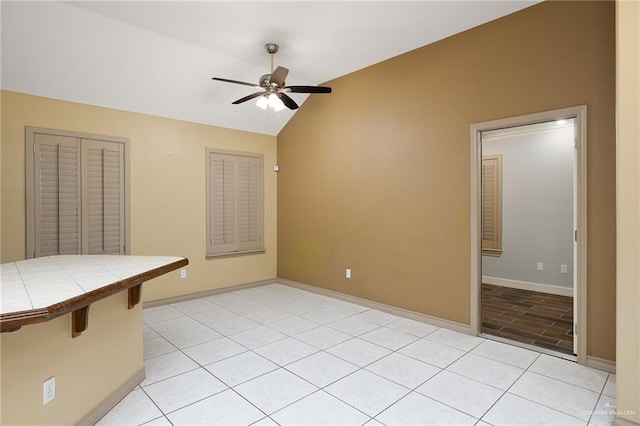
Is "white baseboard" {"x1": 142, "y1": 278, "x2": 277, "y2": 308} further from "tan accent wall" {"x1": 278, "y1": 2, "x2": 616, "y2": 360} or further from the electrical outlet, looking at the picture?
the electrical outlet

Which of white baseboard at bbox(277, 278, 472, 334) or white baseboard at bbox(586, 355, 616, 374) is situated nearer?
white baseboard at bbox(586, 355, 616, 374)

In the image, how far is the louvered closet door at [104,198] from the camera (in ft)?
13.6

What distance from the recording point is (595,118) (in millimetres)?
2840

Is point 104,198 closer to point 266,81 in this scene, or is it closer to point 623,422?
point 266,81

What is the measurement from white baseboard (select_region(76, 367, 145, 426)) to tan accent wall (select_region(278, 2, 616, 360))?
2.89 m

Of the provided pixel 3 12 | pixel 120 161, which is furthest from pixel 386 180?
pixel 3 12

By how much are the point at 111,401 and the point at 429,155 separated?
3684mm

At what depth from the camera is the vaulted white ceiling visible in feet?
10.3

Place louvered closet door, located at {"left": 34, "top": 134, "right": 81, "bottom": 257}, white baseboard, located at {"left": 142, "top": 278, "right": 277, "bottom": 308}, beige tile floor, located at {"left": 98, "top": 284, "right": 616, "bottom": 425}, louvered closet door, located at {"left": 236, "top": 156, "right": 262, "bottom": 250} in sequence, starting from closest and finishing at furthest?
beige tile floor, located at {"left": 98, "top": 284, "right": 616, "bottom": 425}, louvered closet door, located at {"left": 34, "top": 134, "right": 81, "bottom": 257}, white baseboard, located at {"left": 142, "top": 278, "right": 277, "bottom": 308}, louvered closet door, located at {"left": 236, "top": 156, "right": 262, "bottom": 250}

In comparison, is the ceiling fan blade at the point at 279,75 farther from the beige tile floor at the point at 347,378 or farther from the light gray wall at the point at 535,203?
the light gray wall at the point at 535,203

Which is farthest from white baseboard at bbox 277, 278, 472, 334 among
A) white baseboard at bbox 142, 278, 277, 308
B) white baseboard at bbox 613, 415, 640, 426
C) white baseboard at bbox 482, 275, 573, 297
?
white baseboard at bbox 482, 275, 573, 297

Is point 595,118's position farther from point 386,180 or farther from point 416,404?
point 416,404

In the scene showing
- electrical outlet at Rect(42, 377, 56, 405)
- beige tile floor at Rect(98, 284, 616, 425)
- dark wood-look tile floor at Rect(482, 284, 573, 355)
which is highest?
electrical outlet at Rect(42, 377, 56, 405)

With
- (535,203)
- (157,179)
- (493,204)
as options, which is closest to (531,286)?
(535,203)
